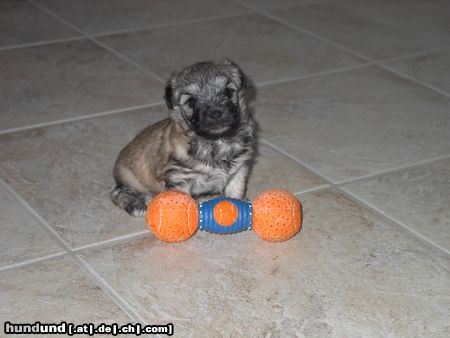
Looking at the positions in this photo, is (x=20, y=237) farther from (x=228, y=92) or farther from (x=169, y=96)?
(x=228, y=92)

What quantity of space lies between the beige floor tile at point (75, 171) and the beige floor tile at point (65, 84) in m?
0.16

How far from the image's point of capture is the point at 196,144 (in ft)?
9.64

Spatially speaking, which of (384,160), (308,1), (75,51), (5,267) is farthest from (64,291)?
(308,1)

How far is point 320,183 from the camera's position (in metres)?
3.34

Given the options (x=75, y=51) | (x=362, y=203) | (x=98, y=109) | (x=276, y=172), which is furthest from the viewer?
(x=75, y=51)

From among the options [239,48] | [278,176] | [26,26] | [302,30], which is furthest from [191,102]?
[26,26]

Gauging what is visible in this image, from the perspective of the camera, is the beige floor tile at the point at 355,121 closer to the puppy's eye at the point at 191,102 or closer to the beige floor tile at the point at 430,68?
the beige floor tile at the point at 430,68

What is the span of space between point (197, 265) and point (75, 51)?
2396mm

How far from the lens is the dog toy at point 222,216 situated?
8.93 feet

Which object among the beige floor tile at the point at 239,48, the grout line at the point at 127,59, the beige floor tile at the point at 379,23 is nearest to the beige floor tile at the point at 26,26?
the grout line at the point at 127,59

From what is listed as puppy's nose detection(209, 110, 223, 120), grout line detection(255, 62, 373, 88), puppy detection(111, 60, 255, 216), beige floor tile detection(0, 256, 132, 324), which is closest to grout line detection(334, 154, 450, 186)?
puppy detection(111, 60, 255, 216)

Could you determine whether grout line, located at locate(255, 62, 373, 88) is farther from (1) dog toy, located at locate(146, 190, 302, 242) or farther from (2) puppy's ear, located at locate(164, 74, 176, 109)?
(1) dog toy, located at locate(146, 190, 302, 242)

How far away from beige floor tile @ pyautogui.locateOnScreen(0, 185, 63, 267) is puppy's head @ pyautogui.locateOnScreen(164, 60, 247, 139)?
25.2 inches

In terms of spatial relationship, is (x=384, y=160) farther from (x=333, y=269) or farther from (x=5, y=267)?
(x=5, y=267)
